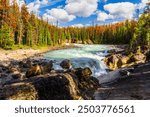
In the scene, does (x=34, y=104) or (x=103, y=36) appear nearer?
(x=34, y=104)

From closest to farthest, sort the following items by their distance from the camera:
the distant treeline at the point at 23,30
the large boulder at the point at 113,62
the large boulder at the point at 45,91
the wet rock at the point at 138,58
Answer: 1. the large boulder at the point at 45,91
2. the wet rock at the point at 138,58
3. the large boulder at the point at 113,62
4. the distant treeline at the point at 23,30

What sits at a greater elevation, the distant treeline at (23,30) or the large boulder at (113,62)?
the distant treeline at (23,30)

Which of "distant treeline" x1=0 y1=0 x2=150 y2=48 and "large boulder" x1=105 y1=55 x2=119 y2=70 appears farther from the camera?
"distant treeline" x1=0 y1=0 x2=150 y2=48

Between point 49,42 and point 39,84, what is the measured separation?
8757cm

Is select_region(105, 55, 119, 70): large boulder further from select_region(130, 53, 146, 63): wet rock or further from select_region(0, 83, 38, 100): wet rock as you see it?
select_region(0, 83, 38, 100): wet rock

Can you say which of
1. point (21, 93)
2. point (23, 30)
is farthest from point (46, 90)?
point (23, 30)

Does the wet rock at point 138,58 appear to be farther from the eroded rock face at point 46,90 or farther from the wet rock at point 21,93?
the wet rock at point 21,93

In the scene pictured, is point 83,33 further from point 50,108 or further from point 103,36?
point 50,108

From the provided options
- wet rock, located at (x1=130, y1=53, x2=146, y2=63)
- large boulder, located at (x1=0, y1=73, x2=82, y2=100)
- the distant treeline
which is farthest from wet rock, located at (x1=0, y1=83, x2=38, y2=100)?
the distant treeline

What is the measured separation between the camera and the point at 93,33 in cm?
16150

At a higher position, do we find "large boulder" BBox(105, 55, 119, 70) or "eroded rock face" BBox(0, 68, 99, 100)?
"eroded rock face" BBox(0, 68, 99, 100)

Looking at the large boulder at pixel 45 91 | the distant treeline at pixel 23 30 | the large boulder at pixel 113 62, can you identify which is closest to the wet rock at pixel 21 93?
the large boulder at pixel 45 91

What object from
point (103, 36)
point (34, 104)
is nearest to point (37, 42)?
point (103, 36)

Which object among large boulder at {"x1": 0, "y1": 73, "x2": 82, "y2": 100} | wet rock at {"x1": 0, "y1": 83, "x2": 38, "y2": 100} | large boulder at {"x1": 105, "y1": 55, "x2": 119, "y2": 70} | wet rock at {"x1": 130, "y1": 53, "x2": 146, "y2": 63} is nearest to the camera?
wet rock at {"x1": 0, "y1": 83, "x2": 38, "y2": 100}
